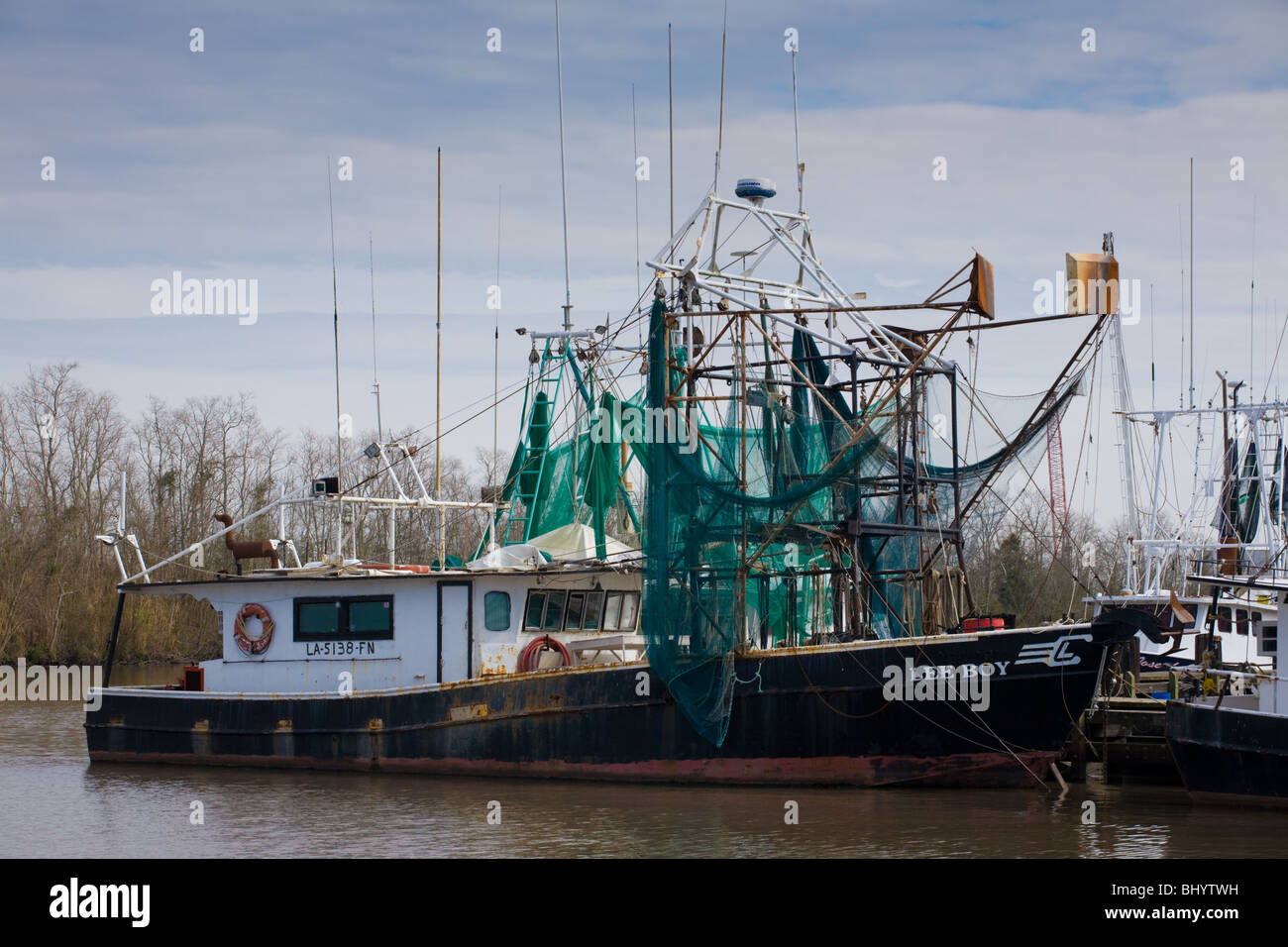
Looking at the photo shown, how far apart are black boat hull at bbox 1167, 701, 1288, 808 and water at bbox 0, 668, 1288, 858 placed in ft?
0.88

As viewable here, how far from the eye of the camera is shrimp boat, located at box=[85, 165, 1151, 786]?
61.5 feet

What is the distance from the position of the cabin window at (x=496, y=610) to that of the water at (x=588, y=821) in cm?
231

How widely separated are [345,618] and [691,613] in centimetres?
663

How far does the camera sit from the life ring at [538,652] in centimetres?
2175

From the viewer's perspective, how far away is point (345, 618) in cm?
2286

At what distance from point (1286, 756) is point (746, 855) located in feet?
23.2

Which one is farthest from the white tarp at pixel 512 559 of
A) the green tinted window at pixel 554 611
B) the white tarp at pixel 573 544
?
the green tinted window at pixel 554 611

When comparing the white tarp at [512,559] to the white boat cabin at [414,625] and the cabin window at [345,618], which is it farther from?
the cabin window at [345,618]

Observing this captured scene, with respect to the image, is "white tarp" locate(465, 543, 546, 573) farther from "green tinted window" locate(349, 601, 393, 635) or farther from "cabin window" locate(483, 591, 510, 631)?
"green tinted window" locate(349, 601, 393, 635)

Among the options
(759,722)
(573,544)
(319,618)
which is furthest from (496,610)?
(759,722)

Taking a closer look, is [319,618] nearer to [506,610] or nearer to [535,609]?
[506,610]
